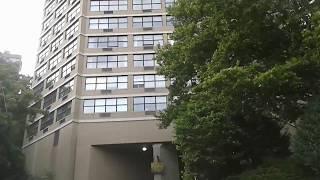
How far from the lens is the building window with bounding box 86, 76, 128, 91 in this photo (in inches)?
1743

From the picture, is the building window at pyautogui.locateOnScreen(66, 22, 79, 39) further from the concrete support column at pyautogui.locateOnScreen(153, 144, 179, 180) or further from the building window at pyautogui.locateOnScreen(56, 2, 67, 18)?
the concrete support column at pyautogui.locateOnScreen(153, 144, 179, 180)

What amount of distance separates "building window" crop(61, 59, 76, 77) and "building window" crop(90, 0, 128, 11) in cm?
677

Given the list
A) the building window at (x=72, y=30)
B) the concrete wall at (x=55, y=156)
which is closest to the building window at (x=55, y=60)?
the building window at (x=72, y=30)

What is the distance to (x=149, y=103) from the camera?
43156mm

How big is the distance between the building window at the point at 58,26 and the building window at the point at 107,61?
827 centimetres

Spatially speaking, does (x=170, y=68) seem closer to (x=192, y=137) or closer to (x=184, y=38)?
(x=184, y=38)

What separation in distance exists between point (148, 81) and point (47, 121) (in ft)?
40.9

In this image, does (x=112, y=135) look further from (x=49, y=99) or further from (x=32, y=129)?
(x=32, y=129)

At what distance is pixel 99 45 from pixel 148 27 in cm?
566

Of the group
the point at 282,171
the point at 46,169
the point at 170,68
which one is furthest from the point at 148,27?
the point at 282,171

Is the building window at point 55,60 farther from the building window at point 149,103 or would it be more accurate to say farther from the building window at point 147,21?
the building window at point 149,103

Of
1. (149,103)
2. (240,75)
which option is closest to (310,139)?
(240,75)

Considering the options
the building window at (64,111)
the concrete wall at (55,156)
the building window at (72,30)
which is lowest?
the concrete wall at (55,156)

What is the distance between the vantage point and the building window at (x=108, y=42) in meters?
46.7
